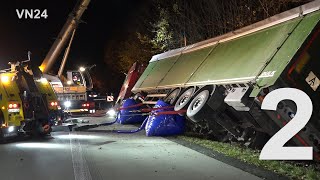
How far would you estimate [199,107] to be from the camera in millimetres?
10062

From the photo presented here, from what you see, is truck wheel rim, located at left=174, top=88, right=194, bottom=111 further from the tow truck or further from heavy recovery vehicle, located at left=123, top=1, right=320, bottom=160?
the tow truck

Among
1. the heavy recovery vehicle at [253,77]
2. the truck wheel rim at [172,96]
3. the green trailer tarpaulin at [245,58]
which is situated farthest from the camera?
the truck wheel rim at [172,96]

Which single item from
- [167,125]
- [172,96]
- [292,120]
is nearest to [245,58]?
[292,120]

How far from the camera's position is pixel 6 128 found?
12008mm

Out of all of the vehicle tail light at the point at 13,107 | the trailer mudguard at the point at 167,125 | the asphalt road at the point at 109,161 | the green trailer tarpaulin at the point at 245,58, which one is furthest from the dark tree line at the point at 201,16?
the vehicle tail light at the point at 13,107

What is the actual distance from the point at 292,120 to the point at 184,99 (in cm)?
500

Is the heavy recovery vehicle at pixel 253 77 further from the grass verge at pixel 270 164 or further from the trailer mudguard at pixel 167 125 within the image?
the trailer mudguard at pixel 167 125

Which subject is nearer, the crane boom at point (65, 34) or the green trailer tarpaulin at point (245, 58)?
the green trailer tarpaulin at point (245, 58)

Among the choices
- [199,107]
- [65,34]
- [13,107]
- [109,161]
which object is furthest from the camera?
[65,34]

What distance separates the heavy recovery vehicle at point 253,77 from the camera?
754 centimetres

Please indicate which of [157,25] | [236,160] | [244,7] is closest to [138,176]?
[236,160]

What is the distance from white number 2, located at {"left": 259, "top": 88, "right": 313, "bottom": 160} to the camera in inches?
293

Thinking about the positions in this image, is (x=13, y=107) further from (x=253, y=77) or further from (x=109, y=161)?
(x=253, y=77)

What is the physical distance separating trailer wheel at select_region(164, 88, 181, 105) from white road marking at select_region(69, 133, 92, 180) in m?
3.23
